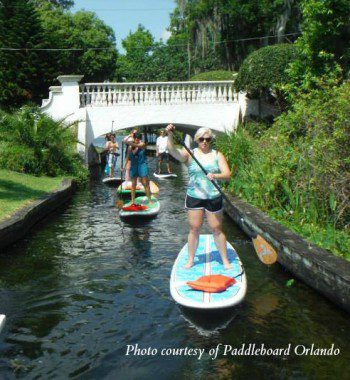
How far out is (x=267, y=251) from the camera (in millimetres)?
7227

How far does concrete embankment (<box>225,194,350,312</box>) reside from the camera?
6.16m

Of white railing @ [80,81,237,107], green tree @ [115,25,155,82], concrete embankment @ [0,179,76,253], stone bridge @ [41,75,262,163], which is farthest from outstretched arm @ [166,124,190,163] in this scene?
green tree @ [115,25,155,82]

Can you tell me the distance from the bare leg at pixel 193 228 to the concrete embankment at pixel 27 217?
12.1ft

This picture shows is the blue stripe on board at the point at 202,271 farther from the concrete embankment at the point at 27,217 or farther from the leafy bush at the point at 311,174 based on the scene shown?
the concrete embankment at the point at 27,217

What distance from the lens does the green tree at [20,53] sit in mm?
31828

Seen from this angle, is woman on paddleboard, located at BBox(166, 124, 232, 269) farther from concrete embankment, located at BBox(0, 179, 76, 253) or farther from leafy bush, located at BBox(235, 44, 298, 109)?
leafy bush, located at BBox(235, 44, 298, 109)

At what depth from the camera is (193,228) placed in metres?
6.82

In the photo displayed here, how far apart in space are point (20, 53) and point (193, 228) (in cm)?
2909

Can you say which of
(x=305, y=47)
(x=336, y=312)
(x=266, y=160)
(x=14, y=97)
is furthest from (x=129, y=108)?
(x=336, y=312)

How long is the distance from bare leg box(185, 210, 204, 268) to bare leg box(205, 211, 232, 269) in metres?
0.12

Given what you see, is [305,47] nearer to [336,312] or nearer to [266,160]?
[266,160]

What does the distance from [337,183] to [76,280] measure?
14.9 feet

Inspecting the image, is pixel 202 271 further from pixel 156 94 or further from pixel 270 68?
pixel 156 94

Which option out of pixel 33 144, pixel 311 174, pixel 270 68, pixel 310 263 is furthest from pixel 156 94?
pixel 310 263
